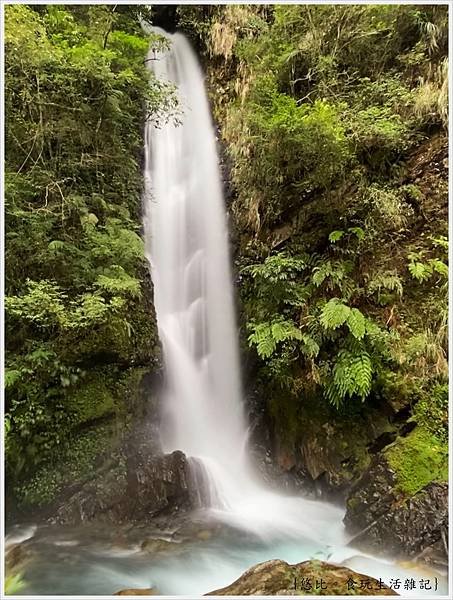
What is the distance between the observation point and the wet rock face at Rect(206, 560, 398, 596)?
2832mm

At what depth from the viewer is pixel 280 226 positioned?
6195 millimetres

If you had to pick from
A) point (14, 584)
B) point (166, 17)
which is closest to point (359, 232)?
point (14, 584)

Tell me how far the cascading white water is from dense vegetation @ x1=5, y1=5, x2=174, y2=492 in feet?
3.01

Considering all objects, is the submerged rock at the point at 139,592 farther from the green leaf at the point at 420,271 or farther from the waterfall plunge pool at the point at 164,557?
the green leaf at the point at 420,271

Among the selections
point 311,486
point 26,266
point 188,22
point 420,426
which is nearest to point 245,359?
point 311,486

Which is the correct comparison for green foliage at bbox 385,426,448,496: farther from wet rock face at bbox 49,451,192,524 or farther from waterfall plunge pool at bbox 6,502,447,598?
wet rock face at bbox 49,451,192,524

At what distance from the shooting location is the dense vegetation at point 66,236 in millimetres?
4352

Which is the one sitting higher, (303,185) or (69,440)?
(303,185)

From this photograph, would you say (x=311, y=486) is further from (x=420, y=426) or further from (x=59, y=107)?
(x=59, y=107)

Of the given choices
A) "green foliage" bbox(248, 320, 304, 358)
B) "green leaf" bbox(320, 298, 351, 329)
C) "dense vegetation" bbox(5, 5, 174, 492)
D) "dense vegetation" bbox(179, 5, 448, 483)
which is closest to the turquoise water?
"dense vegetation" bbox(5, 5, 174, 492)

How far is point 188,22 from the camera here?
31.1ft

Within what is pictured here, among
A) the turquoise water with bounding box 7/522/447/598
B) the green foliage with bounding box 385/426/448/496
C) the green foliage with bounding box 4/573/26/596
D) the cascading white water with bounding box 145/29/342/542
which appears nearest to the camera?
the green foliage with bounding box 4/573/26/596

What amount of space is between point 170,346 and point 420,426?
381 cm

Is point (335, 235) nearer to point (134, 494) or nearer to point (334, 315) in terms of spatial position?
point (334, 315)
